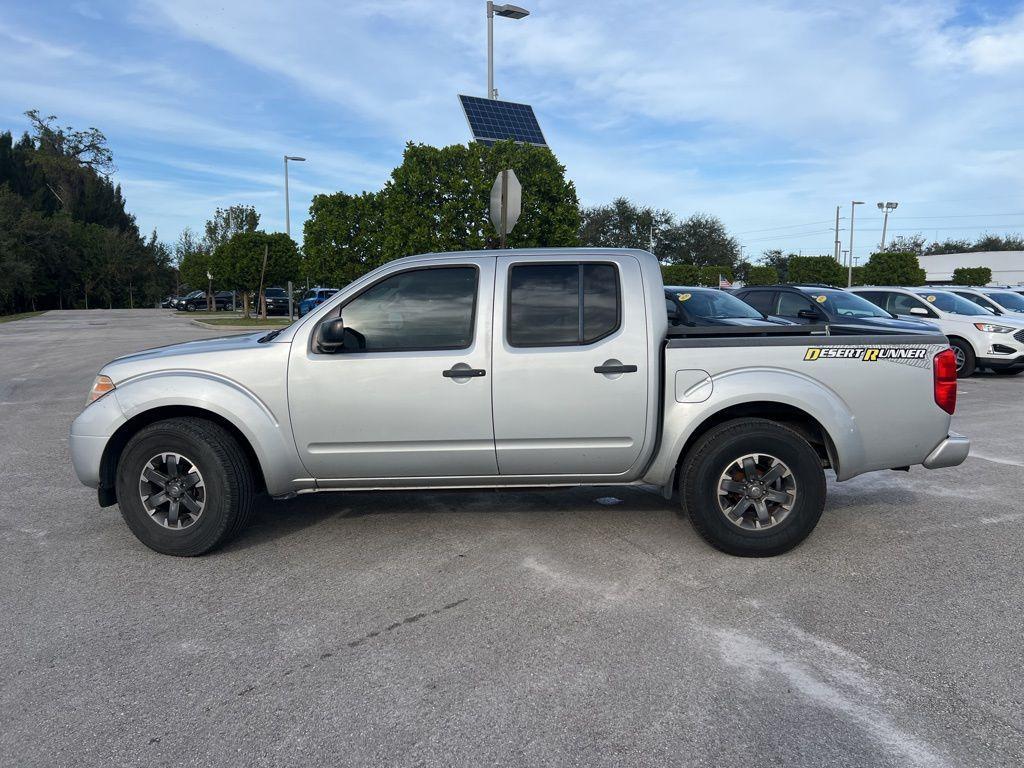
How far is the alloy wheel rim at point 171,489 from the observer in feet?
15.6

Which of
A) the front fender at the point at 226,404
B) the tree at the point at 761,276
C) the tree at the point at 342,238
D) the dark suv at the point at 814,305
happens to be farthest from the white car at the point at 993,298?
the tree at the point at 761,276

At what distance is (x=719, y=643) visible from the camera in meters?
3.62

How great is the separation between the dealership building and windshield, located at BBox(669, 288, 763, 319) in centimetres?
5501

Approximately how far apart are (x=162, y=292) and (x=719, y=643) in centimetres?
8019

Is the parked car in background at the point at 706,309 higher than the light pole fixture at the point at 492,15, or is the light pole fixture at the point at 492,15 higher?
the light pole fixture at the point at 492,15

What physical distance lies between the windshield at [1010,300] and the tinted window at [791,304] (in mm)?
8210

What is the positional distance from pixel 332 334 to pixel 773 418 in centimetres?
284

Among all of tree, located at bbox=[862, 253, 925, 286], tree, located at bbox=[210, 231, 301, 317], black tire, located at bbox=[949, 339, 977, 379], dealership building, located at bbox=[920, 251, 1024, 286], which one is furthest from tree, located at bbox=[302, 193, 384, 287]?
dealership building, located at bbox=[920, 251, 1024, 286]

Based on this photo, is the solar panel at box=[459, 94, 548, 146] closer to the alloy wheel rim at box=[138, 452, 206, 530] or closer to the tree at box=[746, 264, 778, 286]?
the alloy wheel rim at box=[138, 452, 206, 530]

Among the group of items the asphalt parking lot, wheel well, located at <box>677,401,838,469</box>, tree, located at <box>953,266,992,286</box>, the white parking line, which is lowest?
the asphalt parking lot

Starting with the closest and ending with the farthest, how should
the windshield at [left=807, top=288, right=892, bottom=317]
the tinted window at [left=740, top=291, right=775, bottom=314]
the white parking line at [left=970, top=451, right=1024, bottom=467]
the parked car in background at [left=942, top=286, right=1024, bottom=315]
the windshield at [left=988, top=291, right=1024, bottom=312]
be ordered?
the white parking line at [left=970, top=451, right=1024, bottom=467] < the windshield at [left=807, top=288, right=892, bottom=317] < the tinted window at [left=740, top=291, right=775, bottom=314] < the parked car in background at [left=942, top=286, right=1024, bottom=315] < the windshield at [left=988, top=291, right=1024, bottom=312]

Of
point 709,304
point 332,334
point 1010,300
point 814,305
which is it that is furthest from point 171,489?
point 1010,300

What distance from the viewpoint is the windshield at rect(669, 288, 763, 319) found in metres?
11.9

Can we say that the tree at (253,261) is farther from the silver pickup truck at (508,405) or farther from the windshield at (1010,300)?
the silver pickup truck at (508,405)
